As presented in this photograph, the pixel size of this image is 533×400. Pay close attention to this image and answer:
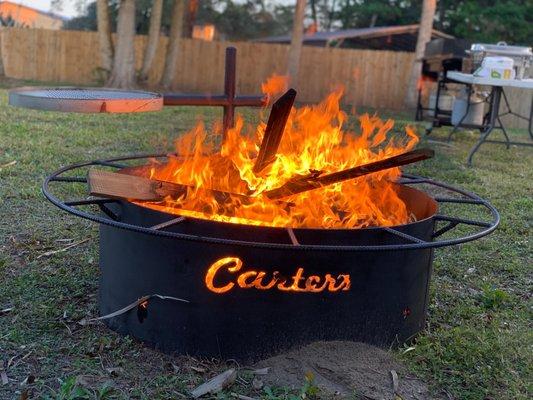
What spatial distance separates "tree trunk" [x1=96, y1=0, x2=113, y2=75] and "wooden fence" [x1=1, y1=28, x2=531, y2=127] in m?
1.96

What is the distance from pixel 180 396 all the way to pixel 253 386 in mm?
278

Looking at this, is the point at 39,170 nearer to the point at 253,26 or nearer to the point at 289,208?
the point at 289,208

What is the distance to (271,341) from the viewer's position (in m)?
2.66

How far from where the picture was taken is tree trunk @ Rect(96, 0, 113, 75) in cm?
1727

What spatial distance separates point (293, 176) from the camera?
2.93m

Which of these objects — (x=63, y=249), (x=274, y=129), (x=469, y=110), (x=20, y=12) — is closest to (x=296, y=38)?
(x=469, y=110)

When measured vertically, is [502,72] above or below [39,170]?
above

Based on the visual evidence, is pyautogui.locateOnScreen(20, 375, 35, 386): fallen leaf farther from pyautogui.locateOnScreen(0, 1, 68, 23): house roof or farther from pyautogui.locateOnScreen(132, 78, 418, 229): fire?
pyautogui.locateOnScreen(0, 1, 68, 23): house roof

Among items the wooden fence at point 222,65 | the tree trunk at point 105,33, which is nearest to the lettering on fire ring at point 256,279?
the tree trunk at point 105,33

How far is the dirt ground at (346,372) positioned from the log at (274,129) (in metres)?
0.80

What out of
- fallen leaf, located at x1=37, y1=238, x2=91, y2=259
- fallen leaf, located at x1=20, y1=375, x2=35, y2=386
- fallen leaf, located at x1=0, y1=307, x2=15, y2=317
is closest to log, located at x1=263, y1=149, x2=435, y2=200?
fallen leaf, located at x1=20, y1=375, x2=35, y2=386

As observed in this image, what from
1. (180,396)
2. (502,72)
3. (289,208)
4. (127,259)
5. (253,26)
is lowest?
(180,396)

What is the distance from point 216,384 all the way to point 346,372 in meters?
0.52

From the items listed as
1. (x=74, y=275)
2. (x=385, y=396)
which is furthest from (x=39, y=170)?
(x=385, y=396)
